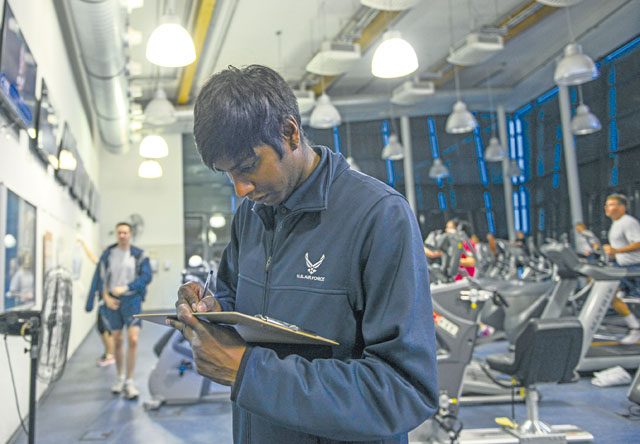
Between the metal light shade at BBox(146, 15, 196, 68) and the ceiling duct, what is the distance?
0.78 metres

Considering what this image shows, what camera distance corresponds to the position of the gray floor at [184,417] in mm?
4117

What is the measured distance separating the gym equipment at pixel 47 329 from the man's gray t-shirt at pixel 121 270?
2973 mm

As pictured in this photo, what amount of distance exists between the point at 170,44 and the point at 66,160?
Result: 2.57 metres

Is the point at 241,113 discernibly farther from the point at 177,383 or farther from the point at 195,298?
the point at 177,383

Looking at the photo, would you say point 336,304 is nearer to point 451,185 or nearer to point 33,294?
point 33,294

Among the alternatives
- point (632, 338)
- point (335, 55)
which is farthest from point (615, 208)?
point (335, 55)

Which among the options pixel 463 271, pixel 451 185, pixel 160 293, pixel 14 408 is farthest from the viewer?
pixel 451 185

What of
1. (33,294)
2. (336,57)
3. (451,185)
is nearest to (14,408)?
(33,294)

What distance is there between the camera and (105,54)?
6.76m

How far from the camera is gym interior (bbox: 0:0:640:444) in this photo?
387 cm

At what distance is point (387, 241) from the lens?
1071 mm

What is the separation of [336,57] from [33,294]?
499 centimetres

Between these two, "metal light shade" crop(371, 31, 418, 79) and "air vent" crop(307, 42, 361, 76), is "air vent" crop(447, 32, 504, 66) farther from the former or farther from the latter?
"metal light shade" crop(371, 31, 418, 79)

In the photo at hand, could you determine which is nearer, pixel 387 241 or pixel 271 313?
A: pixel 387 241
